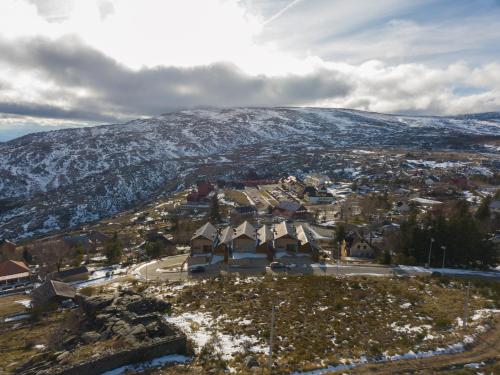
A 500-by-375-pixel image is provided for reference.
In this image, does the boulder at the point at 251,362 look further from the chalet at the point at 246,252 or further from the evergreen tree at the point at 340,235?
the evergreen tree at the point at 340,235

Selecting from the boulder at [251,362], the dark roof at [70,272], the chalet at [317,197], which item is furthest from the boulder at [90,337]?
the chalet at [317,197]

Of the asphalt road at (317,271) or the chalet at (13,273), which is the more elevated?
the asphalt road at (317,271)

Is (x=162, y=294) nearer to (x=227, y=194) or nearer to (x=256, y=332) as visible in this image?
(x=256, y=332)

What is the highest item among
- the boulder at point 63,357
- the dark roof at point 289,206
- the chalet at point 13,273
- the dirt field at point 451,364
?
the dirt field at point 451,364

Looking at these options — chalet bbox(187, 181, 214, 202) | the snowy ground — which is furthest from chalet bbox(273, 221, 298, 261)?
chalet bbox(187, 181, 214, 202)

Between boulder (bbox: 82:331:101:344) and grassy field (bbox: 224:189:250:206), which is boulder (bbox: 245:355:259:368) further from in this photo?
grassy field (bbox: 224:189:250:206)

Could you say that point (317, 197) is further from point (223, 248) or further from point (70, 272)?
point (70, 272)

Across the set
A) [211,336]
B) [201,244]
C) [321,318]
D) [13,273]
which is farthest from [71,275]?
[321,318]

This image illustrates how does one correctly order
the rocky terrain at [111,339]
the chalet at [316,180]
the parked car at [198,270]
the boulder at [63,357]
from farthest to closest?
the chalet at [316,180]
the parked car at [198,270]
the boulder at [63,357]
the rocky terrain at [111,339]
